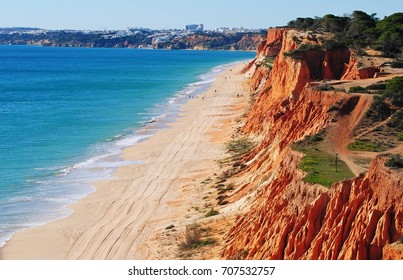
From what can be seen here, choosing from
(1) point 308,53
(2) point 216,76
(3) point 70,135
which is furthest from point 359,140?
(2) point 216,76

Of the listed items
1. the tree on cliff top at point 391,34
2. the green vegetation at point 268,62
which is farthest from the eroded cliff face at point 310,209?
the green vegetation at point 268,62

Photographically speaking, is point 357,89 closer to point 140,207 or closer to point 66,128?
point 140,207

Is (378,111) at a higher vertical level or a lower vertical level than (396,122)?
higher

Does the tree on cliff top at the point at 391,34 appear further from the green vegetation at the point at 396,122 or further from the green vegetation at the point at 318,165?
the green vegetation at the point at 318,165

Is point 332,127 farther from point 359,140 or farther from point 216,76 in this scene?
point 216,76

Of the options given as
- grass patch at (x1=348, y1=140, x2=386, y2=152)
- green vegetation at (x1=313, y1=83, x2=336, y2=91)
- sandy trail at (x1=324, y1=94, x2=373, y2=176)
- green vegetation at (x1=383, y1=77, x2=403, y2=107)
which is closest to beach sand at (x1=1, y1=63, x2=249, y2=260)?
sandy trail at (x1=324, y1=94, x2=373, y2=176)

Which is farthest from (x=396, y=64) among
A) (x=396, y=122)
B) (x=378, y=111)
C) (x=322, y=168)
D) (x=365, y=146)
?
(x=322, y=168)
